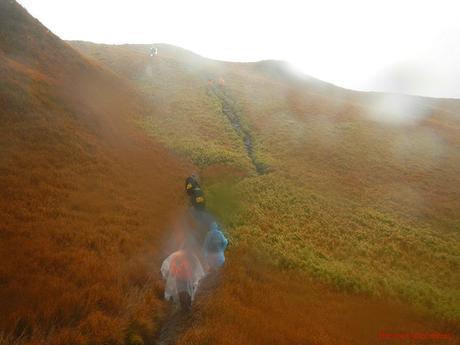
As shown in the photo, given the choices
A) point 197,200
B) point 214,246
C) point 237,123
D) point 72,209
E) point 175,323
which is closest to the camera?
point 175,323

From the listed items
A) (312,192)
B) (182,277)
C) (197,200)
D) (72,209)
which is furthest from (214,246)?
(312,192)

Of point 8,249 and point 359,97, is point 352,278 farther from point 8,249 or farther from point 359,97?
point 359,97

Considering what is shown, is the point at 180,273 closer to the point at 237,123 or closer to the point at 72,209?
the point at 72,209

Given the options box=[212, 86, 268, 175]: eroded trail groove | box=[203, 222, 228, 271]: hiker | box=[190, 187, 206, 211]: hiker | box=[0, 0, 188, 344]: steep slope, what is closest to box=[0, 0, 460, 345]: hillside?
box=[0, 0, 188, 344]: steep slope

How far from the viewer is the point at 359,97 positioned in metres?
73.9

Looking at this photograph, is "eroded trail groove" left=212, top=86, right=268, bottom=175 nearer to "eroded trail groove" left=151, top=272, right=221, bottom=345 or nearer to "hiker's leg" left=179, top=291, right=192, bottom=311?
"eroded trail groove" left=151, top=272, right=221, bottom=345

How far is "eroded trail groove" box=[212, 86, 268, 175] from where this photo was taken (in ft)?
105

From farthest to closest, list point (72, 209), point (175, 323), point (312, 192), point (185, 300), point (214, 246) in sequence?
1. point (312, 192)
2. point (72, 209)
3. point (214, 246)
4. point (185, 300)
5. point (175, 323)

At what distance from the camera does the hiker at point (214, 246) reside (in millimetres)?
11375

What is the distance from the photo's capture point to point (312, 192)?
26.4 m

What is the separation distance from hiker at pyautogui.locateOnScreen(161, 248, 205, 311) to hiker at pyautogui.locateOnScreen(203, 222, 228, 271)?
1413 millimetres

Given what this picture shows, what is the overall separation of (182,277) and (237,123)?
37.4 metres

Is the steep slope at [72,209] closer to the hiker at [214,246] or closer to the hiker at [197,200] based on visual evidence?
the hiker at [214,246]

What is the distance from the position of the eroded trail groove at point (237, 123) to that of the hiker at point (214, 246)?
18.5 metres
